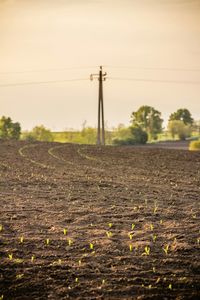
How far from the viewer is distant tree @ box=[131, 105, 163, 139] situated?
58.6 m

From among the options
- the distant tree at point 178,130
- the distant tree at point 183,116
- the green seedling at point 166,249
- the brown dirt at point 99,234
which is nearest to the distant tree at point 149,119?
the distant tree at point 178,130

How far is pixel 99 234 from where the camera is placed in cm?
1033

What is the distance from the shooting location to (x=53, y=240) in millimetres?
9836

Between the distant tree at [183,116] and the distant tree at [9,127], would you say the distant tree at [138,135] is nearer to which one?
the distant tree at [9,127]

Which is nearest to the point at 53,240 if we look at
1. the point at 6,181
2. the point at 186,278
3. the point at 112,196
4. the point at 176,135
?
the point at 186,278

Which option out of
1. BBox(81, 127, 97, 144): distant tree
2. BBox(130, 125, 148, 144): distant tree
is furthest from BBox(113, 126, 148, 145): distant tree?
BBox(81, 127, 97, 144): distant tree

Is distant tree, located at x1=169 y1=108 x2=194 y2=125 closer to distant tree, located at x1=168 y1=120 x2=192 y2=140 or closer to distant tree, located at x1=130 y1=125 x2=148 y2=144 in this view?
distant tree, located at x1=168 y1=120 x2=192 y2=140

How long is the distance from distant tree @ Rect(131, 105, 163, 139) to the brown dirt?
1483 inches

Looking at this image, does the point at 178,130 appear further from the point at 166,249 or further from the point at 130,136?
the point at 166,249

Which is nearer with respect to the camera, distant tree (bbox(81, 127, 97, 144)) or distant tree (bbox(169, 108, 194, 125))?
distant tree (bbox(81, 127, 97, 144))

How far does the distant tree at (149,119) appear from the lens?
58.6 meters

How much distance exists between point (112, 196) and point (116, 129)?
3477cm

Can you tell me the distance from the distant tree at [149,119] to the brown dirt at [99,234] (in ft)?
124

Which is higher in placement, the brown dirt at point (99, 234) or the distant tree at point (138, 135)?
the distant tree at point (138, 135)
